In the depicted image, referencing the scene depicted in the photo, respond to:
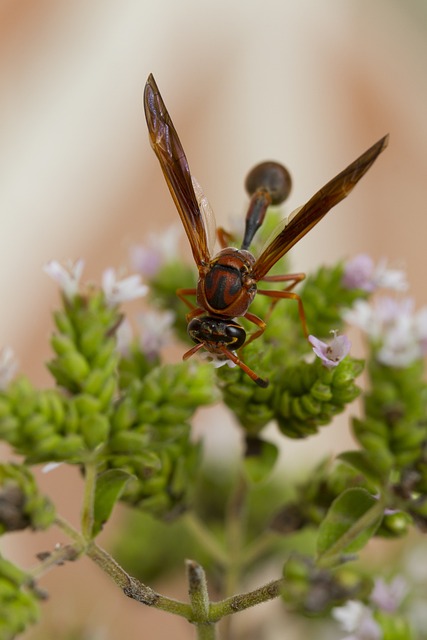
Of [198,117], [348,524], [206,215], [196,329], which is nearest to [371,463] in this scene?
[348,524]

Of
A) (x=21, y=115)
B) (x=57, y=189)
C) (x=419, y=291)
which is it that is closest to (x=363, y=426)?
(x=419, y=291)

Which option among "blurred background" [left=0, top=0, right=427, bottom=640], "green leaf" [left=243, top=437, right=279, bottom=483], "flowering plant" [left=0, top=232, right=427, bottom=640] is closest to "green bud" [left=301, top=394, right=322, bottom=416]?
"flowering plant" [left=0, top=232, right=427, bottom=640]

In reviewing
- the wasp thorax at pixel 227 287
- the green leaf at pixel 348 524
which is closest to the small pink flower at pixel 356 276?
the wasp thorax at pixel 227 287

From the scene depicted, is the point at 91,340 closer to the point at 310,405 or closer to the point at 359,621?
the point at 310,405

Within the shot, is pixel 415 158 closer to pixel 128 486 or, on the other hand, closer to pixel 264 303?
pixel 264 303

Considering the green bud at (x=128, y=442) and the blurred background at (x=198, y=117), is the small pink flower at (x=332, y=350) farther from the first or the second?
the blurred background at (x=198, y=117)
